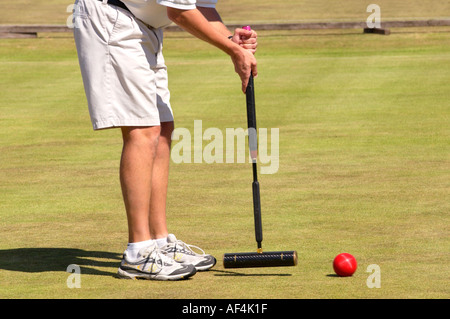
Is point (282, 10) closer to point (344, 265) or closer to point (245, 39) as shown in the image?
point (245, 39)

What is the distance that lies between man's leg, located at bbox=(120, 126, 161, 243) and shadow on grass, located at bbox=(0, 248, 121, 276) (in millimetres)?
292

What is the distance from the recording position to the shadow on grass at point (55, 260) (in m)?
5.46

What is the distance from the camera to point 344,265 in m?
5.06

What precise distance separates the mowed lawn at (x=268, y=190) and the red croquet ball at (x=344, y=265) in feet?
0.19

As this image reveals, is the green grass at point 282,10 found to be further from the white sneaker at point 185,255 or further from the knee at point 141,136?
the knee at point 141,136

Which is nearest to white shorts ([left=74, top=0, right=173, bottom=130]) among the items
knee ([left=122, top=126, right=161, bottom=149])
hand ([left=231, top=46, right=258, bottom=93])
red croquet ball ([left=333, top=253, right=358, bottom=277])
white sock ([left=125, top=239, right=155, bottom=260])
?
knee ([left=122, top=126, right=161, bottom=149])

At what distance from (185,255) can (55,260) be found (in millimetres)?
Result: 774

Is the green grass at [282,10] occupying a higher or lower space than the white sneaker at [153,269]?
higher

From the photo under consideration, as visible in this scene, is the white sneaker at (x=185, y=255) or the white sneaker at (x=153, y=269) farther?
the white sneaker at (x=185, y=255)

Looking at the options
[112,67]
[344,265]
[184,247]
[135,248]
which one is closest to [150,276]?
[135,248]

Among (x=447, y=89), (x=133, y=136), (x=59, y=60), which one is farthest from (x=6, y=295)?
(x=59, y=60)

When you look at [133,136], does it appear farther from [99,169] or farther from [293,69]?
[293,69]

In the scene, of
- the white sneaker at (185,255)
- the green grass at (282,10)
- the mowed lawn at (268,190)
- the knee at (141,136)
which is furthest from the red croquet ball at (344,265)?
the green grass at (282,10)

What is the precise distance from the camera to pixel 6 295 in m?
4.86
